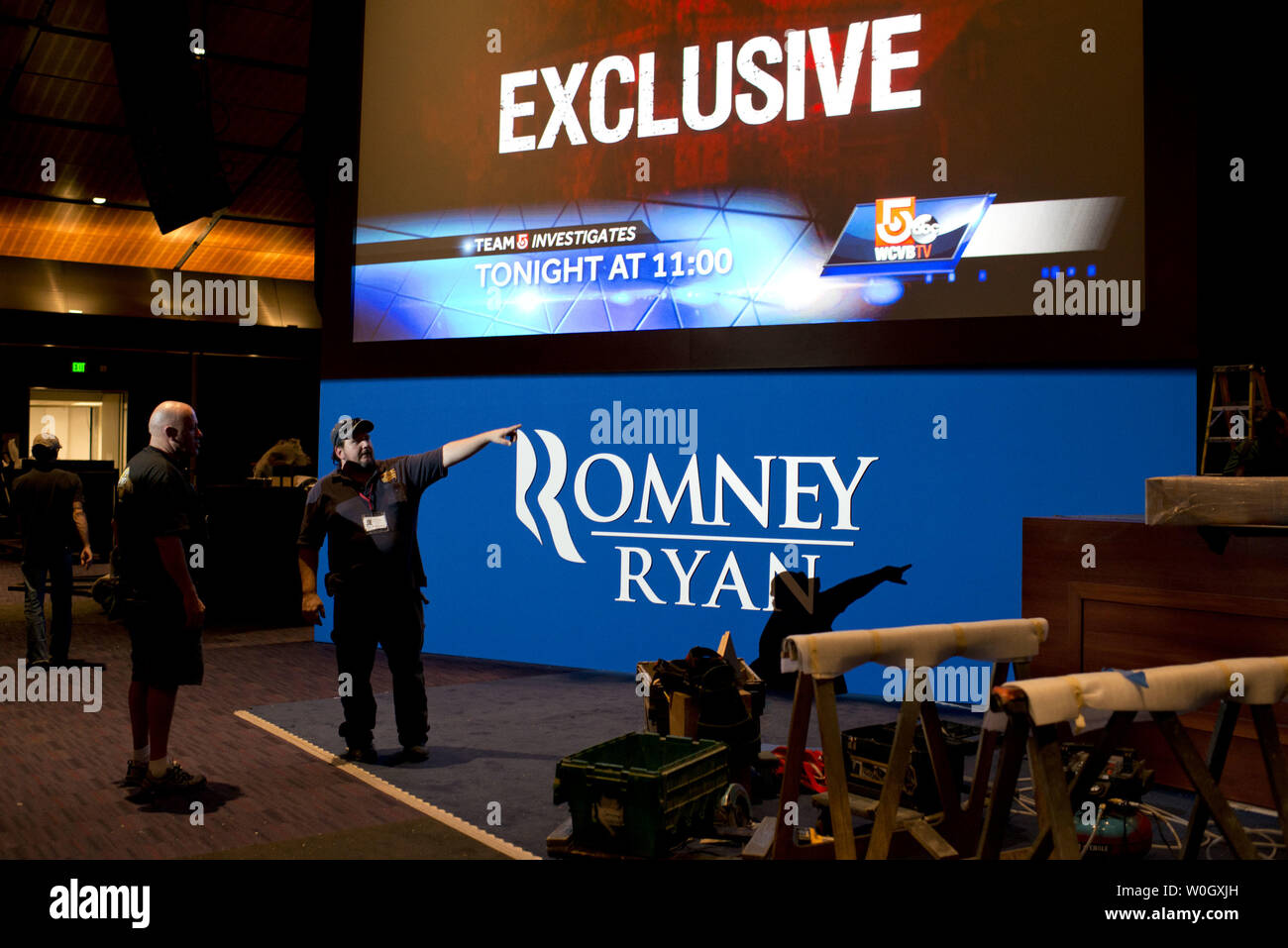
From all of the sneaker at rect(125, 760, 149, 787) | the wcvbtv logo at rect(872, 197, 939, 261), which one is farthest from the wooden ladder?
the sneaker at rect(125, 760, 149, 787)

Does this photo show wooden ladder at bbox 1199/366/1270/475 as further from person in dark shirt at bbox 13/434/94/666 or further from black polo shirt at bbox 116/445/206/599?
person in dark shirt at bbox 13/434/94/666

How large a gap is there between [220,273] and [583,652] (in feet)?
44.9

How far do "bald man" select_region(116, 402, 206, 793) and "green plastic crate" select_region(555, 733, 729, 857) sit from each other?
1.81 m

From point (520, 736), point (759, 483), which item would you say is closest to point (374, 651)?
point (520, 736)

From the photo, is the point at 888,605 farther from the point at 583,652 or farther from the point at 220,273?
the point at 220,273

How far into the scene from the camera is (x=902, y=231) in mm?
7027

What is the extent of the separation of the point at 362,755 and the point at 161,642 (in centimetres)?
124

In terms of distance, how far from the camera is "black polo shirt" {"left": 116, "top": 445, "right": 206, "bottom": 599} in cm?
472

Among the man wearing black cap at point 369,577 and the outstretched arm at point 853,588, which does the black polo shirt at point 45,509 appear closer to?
the man wearing black cap at point 369,577

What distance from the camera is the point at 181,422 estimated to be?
493 cm

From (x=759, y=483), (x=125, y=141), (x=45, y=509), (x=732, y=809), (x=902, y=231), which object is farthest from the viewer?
(x=125, y=141)

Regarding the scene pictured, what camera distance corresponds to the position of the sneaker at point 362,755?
18.1 ft

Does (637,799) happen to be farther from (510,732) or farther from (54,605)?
(54,605)
